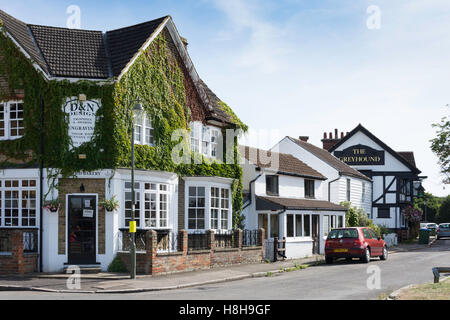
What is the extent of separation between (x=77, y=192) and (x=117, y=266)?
3.05 meters

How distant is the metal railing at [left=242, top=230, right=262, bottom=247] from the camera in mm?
25891

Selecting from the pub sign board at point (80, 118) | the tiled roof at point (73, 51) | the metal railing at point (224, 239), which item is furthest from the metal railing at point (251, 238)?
the tiled roof at point (73, 51)

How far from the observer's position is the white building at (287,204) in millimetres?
28422

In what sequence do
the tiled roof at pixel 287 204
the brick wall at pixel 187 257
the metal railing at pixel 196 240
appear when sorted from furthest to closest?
the tiled roof at pixel 287 204
the metal railing at pixel 196 240
the brick wall at pixel 187 257

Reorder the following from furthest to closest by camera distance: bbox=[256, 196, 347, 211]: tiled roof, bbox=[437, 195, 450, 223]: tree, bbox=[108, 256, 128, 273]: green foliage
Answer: bbox=[437, 195, 450, 223]: tree, bbox=[256, 196, 347, 211]: tiled roof, bbox=[108, 256, 128, 273]: green foliage

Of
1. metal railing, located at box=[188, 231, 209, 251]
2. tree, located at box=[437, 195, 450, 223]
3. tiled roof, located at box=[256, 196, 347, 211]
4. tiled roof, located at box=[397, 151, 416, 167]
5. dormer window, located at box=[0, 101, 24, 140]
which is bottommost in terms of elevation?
tree, located at box=[437, 195, 450, 223]

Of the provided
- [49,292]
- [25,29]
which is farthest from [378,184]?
[49,292]

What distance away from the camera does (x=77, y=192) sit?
20250 millimetres

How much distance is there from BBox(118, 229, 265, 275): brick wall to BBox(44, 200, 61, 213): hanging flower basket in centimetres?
277

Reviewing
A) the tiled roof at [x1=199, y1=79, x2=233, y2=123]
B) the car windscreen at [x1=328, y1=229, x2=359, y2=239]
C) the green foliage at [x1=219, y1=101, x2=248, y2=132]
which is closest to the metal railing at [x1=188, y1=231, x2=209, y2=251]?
the tiled roof at [x1=199, y1=79, x2=233, y2=123]

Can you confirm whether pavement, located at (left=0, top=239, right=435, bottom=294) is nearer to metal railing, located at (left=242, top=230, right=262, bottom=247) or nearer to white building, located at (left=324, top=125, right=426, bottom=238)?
metal railing, located at (left=242, top=230, right=262, bottom=247)

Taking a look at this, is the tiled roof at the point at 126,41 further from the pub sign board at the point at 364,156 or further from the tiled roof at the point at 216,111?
the pub sign board at the point at 364,156

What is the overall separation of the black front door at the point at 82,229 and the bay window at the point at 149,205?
1327mm

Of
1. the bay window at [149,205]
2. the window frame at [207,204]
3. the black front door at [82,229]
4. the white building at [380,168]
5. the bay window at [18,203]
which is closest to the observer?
the black front door at [82,229]
